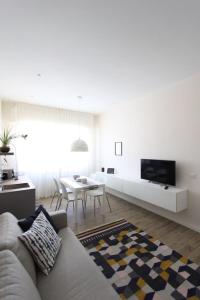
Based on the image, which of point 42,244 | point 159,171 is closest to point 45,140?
point 159,171

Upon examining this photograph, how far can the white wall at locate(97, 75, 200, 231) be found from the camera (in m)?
2.82

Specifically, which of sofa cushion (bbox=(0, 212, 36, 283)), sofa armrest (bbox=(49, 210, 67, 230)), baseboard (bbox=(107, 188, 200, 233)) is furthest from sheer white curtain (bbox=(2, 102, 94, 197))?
sofa cushion (bbox=(0, 212, 36, 283))

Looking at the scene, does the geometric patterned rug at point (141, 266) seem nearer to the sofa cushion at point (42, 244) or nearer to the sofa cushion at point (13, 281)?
the sofa cushion at point (42, 244)

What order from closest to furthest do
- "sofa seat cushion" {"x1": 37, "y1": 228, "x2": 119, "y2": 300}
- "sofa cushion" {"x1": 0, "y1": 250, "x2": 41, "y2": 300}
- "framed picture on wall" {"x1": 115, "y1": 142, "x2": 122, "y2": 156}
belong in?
"sofa cushion" {"x1": 0, "y1": 250, "x2": 41, "y2": 300}
"sofa seat cushion" {"x1": 37, "y1": 228, "x2": 119, "y2": 300}
"framed picture on wall" {"x1": 115, "y1": 142, "x2": 122, "y2": 156}

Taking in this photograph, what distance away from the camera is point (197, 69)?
2.57 metres

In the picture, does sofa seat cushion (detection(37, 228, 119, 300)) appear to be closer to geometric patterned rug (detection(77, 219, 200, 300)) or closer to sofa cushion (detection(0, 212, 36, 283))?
sofa cushion (detection(0, 212, 36, 283))

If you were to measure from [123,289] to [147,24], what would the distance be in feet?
9.04

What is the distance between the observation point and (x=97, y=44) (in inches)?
77.2

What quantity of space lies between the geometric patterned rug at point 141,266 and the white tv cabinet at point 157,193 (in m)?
0.66

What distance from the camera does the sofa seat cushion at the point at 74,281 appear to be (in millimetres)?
1136

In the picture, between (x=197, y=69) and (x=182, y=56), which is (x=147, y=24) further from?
(x=197, y=69)

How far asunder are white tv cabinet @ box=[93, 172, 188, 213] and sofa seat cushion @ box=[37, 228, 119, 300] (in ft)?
6.28

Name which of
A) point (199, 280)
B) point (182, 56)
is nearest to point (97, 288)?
point (199, 280)

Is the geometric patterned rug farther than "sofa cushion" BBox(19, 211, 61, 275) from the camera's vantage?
Yes
